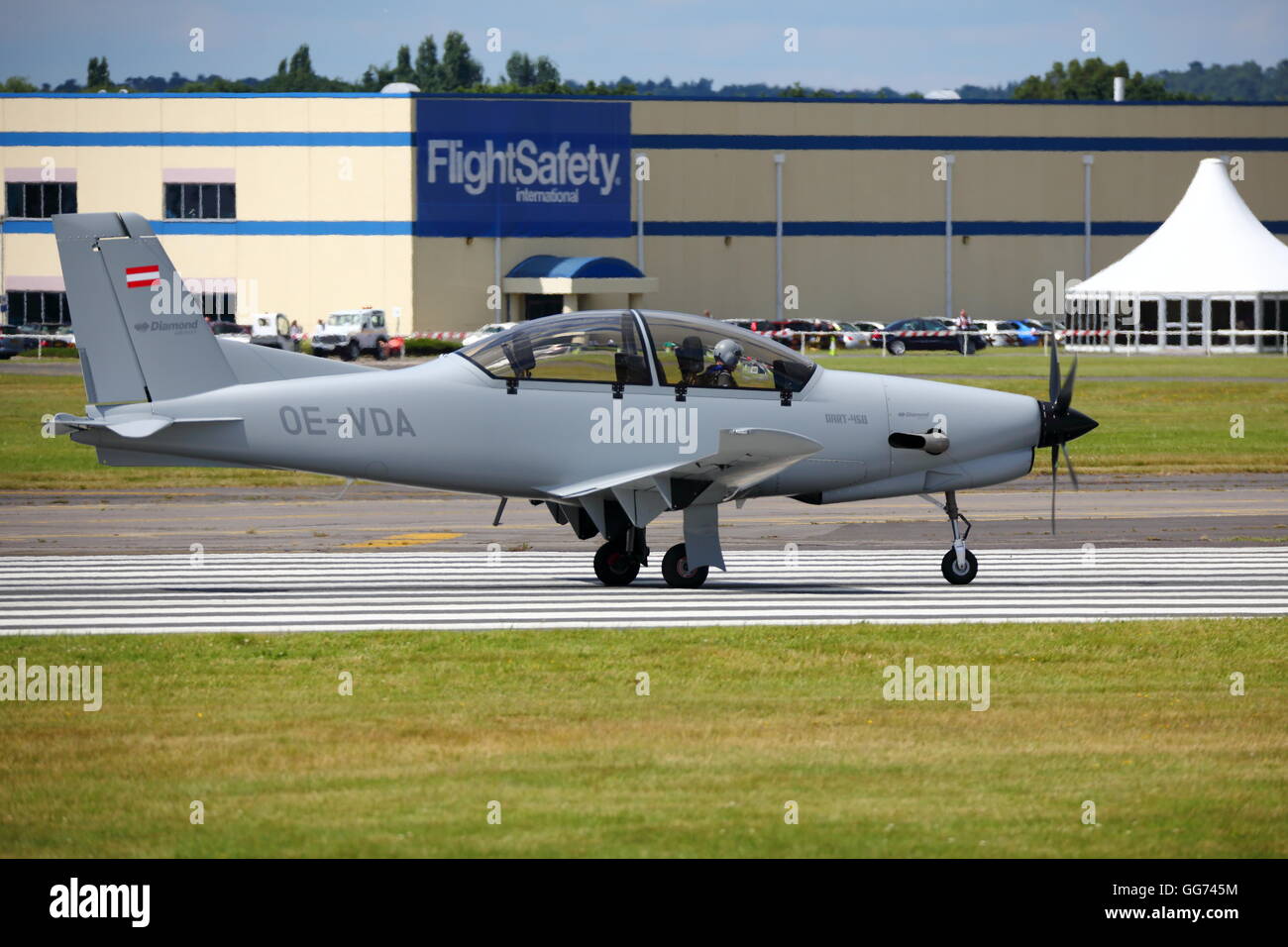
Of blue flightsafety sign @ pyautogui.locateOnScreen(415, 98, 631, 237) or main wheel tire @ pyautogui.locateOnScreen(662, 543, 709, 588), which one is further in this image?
blue flightsafety sign @ pyautogui.locateOnScreen(415, 98, 631, 237)

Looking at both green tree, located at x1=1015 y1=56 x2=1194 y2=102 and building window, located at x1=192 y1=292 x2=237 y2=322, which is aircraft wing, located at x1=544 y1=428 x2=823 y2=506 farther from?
green tree, located at x1=1015 y1=56 x2=1194 y2=102

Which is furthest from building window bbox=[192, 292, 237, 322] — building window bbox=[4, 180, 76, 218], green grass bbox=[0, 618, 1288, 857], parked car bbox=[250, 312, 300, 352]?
green grass bbox=[0, 618, 1288, 857]

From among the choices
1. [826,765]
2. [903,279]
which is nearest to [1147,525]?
[826,765]

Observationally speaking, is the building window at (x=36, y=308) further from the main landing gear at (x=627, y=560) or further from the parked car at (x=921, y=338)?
the main landing gear at (x=627, y=560)

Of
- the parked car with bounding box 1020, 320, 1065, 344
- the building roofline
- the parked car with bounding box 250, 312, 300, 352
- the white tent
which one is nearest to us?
the parked car with bounding box 250, 312, 300, 352

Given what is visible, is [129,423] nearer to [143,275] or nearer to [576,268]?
[143,275]

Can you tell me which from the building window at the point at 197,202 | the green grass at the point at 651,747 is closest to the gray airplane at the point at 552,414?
the green grass at the point at 651,747

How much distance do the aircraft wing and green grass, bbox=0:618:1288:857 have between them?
2.73 metres

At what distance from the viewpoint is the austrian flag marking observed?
16.2 metres

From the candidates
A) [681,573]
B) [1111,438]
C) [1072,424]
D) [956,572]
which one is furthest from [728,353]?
[1111,438]

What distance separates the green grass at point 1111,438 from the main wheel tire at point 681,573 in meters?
14.7

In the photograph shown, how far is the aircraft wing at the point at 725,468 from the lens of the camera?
53.6ft

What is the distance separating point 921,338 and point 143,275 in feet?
221

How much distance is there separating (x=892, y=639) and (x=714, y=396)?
12.8 feet
